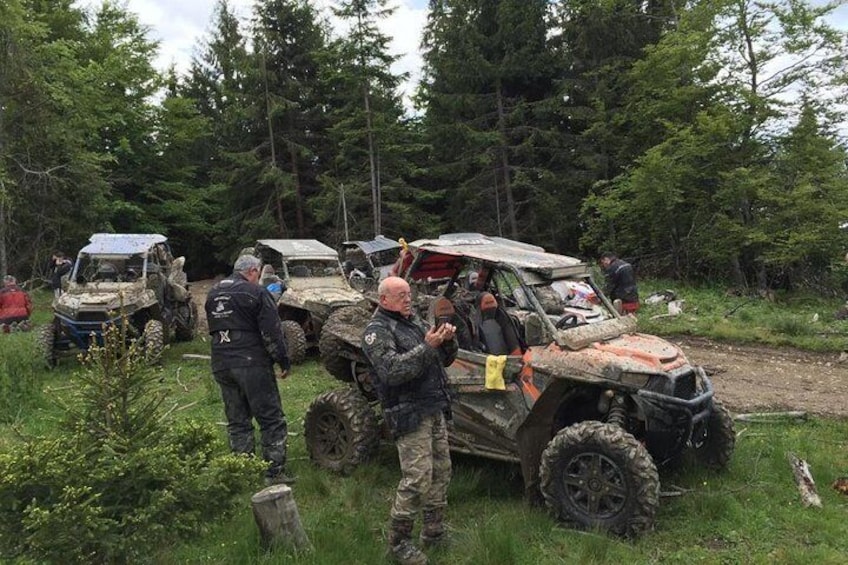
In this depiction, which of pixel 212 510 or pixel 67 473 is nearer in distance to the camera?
pixel 67 473

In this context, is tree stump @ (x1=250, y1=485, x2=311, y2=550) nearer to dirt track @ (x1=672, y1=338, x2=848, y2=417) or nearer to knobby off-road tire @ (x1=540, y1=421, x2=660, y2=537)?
knobby off-road tire @ (x1=540, y1=421, x2=660, y2=537)

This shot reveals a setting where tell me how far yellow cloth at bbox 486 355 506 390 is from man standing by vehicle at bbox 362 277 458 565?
0.89 m

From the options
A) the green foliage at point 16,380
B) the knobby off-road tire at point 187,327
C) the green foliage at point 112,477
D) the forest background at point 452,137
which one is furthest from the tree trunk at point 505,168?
the green foliage at point 112,477

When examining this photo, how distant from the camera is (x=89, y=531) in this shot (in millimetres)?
2785

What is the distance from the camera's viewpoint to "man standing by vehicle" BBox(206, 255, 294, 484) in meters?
5.38

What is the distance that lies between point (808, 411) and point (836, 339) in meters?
4.39

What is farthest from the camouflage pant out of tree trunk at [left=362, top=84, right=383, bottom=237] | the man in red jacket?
tree trunk at [left=362, top=84, right=383, bottom=237]

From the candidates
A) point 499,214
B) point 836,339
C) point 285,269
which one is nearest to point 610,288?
point 836,339

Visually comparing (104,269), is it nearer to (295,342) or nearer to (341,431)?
(295,342)

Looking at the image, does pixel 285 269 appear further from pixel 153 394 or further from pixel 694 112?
pixel 694 112

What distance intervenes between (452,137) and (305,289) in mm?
14424

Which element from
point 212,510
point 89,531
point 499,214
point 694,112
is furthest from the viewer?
point 499,214

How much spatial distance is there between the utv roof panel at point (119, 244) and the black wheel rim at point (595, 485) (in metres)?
9.35

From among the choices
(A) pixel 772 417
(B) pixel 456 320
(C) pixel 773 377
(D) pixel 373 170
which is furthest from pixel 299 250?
(D) pixel 373 170
